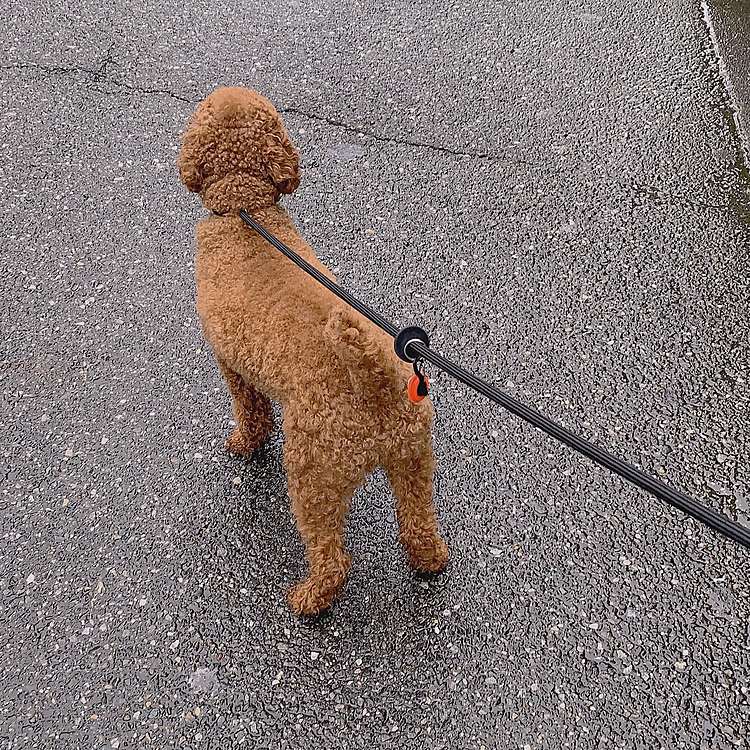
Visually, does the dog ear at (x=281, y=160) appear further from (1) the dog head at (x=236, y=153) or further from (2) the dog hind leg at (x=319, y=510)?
(2) the dog hind leg at (x=319, y=510)

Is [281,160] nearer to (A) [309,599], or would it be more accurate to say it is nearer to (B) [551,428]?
(B) [551,428]

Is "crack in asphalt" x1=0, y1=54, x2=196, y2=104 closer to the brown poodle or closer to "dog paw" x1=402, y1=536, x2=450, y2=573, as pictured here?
the brown poodle

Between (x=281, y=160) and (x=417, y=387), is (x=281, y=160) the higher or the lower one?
the higher one

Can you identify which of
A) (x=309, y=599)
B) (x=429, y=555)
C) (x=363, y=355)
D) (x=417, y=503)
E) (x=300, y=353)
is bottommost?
(x=309, y=599)

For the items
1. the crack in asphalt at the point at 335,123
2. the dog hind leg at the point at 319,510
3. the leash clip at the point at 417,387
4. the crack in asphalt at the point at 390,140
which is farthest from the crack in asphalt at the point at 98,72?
the leash clip at the point at 417,387

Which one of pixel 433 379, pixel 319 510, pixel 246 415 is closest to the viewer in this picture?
pixel 319 510

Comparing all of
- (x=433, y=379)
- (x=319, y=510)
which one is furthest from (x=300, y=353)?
(x=433, y=379)

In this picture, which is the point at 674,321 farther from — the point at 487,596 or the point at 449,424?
the point at 487,596

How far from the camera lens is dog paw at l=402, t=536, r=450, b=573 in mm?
2283

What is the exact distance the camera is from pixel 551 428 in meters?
1.37

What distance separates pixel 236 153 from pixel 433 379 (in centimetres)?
124

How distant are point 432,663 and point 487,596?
0.29 meters

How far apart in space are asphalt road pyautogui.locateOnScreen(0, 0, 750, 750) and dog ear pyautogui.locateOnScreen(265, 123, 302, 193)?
1.07 metres

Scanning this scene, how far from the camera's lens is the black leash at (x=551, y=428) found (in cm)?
118
